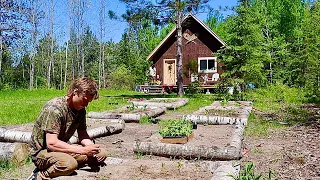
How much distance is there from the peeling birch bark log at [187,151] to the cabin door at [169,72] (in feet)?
82.9

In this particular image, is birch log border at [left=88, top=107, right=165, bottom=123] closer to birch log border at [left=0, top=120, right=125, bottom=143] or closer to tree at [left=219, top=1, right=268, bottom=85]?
birch log border at [left=0, top=120, right=125, bottom=143]

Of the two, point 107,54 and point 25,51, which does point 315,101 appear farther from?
point 107,54

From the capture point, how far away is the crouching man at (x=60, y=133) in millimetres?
4180

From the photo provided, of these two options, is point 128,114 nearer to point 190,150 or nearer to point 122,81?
point 190,150

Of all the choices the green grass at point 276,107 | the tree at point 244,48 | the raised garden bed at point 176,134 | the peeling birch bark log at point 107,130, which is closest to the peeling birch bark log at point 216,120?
the green grass at point 276,107

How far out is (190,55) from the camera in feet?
103

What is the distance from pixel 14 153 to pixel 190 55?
87.1 feet

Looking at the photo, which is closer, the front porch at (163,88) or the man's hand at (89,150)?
the man's hand at (89,150)

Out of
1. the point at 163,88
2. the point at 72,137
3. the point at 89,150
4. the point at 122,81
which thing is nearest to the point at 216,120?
the point at 72,137

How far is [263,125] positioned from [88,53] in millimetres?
51748

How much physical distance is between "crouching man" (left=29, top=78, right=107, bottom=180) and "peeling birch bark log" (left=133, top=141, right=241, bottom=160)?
1.93 m

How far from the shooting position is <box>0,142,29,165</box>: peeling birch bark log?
5527mm

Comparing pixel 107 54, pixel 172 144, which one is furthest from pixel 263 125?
pixel 107 54

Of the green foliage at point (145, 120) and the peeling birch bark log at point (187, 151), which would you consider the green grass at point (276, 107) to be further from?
the peeling birch bark log at point (187, 151)
